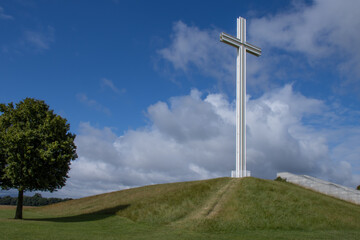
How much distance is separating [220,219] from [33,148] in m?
18.1

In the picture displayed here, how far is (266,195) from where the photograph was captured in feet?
92.3

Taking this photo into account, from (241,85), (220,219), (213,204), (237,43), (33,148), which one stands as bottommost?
(220,219)

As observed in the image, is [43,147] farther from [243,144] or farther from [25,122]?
[243,144]

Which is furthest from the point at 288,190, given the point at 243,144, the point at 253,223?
the point at 253,223

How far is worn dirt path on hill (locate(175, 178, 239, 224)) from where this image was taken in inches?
953

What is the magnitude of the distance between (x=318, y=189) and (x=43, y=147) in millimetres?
35023

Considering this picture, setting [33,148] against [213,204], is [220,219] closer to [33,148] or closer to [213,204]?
[213,204]

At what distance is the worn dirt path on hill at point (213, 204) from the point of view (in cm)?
2420

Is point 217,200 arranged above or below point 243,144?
below

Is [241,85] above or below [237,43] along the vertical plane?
below

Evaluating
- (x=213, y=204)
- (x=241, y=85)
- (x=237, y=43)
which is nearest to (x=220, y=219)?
(x=213, y=204)

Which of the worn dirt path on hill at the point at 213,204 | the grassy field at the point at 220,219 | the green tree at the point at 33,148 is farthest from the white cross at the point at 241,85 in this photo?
the green tree at the point at 33,148

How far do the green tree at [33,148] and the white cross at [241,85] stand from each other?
1715 centimetres

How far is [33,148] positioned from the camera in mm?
27469
